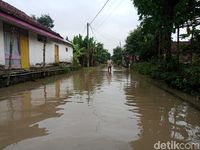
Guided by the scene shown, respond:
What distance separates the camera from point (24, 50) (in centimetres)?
2152

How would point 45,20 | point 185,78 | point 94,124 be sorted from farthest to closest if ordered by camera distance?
point 45,20, point 185,78, point 94,124

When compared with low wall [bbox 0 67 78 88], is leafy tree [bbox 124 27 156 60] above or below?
above

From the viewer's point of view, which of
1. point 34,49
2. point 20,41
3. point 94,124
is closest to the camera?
point 94,124

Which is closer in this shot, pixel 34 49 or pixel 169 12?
pixel 169 12

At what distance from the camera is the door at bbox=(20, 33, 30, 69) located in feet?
68.9

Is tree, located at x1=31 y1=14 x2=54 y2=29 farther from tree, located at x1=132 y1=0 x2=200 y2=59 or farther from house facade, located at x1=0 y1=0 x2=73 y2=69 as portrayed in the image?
tree, located at x1=132 y1=0 x2=200 y2=59

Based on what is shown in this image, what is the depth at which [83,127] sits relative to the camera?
6898 mm

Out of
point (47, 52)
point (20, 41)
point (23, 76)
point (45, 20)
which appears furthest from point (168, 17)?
point (45, 20)

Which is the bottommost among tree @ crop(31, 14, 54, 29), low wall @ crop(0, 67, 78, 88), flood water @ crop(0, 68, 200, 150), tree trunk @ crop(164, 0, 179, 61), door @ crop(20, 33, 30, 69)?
flood water @ crop(0, 68, 200, 150)

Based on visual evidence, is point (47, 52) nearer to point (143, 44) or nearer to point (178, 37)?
point (178, 37)

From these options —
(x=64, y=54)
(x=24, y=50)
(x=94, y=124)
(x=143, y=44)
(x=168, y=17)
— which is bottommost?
(x=94, y=124)

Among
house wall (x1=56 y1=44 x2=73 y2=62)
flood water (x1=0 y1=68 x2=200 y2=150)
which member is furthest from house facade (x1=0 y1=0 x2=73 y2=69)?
flood water (x1=0 y1=68 x2=200 y2=150)

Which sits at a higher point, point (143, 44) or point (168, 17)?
point (168, 17)

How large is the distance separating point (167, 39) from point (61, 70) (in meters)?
13.7
